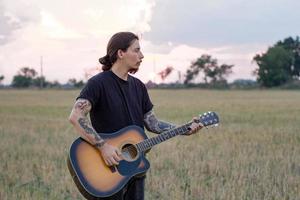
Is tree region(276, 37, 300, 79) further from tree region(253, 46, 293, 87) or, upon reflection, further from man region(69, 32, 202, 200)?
man region(69, 32, 202, 200)

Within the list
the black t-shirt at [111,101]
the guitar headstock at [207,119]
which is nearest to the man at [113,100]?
the black t-shirt at [111,101]

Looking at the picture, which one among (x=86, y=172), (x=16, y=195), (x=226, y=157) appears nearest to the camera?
(x=86, y=172)

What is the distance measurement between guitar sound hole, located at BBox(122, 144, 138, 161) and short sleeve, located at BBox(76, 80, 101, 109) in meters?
0.42

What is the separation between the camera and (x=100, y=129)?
167 inches

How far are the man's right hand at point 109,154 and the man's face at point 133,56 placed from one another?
24.2 inches

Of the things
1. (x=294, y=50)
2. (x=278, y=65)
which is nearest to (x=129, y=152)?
(x=278, y=65)

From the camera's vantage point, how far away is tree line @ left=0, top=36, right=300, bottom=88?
90.1 m

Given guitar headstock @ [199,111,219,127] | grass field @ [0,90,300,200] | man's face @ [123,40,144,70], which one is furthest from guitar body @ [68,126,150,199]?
grass field @ [0,90,300,200]

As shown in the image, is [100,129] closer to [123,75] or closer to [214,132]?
[123,75]

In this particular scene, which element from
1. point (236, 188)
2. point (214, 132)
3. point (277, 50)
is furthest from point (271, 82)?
point (236, 188)

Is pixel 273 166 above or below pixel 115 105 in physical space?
below

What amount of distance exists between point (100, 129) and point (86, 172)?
339mm

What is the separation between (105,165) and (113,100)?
48 centimetres

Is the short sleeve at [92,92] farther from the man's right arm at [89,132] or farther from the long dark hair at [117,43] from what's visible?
the long dark hair at [117,43]
